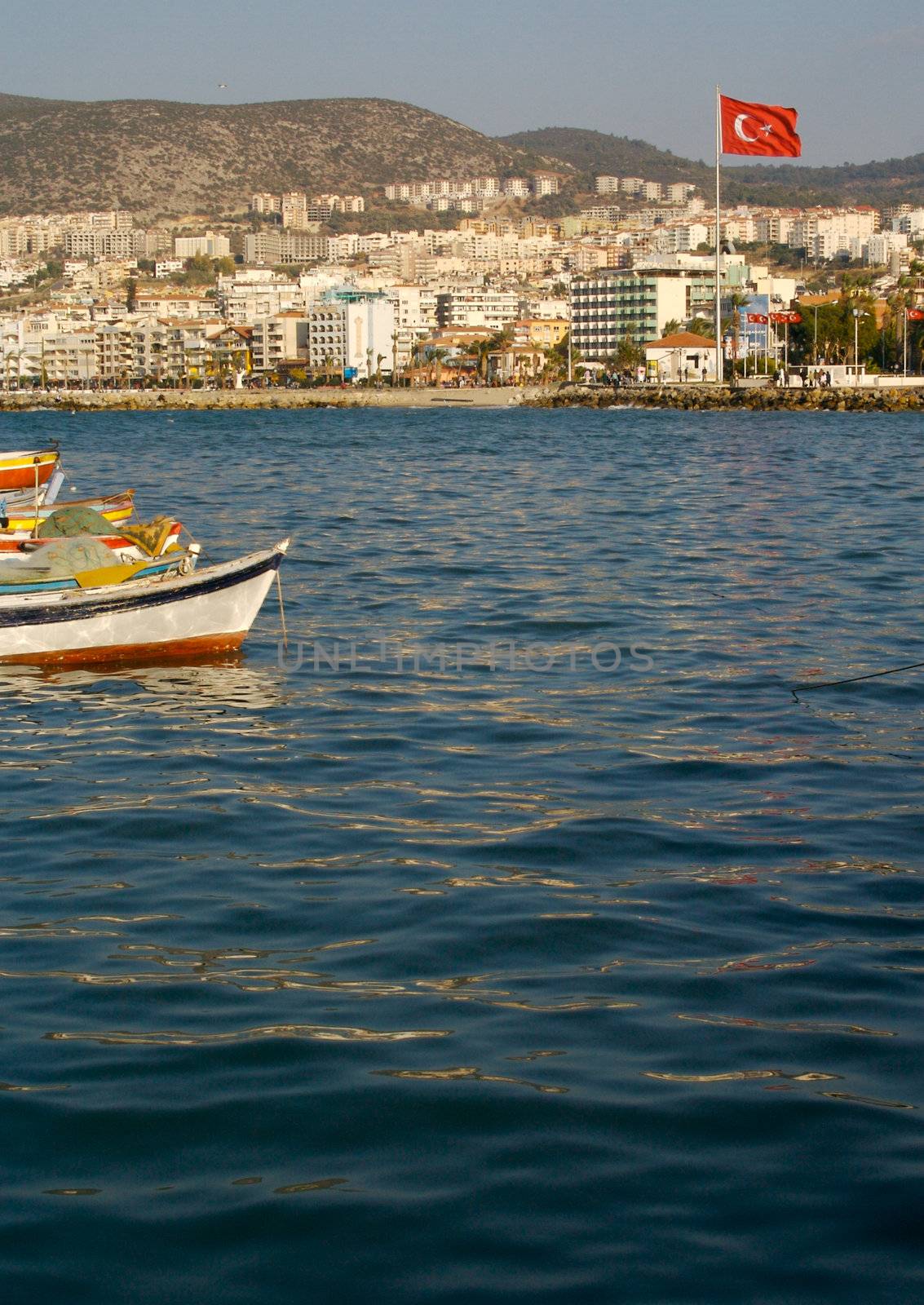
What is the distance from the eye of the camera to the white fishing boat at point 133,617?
1203cm

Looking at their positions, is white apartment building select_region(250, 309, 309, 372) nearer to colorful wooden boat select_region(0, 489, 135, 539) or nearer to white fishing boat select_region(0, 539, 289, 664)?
colorful wooden boat select_region(0, 489, 135, 539)

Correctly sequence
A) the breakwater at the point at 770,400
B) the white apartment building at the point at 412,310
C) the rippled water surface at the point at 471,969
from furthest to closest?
the white apartment building at the point at 412,310 → the breakwater at the point at 770,400 → the rippled water surface at the point at 471,969

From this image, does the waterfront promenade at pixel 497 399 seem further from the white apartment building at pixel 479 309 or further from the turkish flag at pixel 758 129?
the white apartment building at pixel 479 309

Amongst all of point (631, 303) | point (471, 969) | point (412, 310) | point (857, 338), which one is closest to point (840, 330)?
point (857, 338)

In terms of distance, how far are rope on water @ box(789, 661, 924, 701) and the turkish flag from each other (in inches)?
1783

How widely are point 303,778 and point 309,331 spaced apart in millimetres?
152672

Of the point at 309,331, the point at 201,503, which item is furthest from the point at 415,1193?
the point at 309,331

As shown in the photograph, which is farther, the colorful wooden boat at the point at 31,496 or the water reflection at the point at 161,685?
the colorful wooden boat at the point at 31,496

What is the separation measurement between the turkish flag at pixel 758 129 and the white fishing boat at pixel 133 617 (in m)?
45.1

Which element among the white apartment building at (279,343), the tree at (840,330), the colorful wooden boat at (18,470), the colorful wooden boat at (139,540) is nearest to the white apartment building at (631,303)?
the tree at (840,330)

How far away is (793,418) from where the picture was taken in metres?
65.9

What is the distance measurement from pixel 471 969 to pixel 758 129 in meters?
52.9

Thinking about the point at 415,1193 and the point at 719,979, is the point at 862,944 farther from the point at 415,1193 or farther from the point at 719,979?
the point at 415,1193

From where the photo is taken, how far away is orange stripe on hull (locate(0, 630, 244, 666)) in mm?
12125
